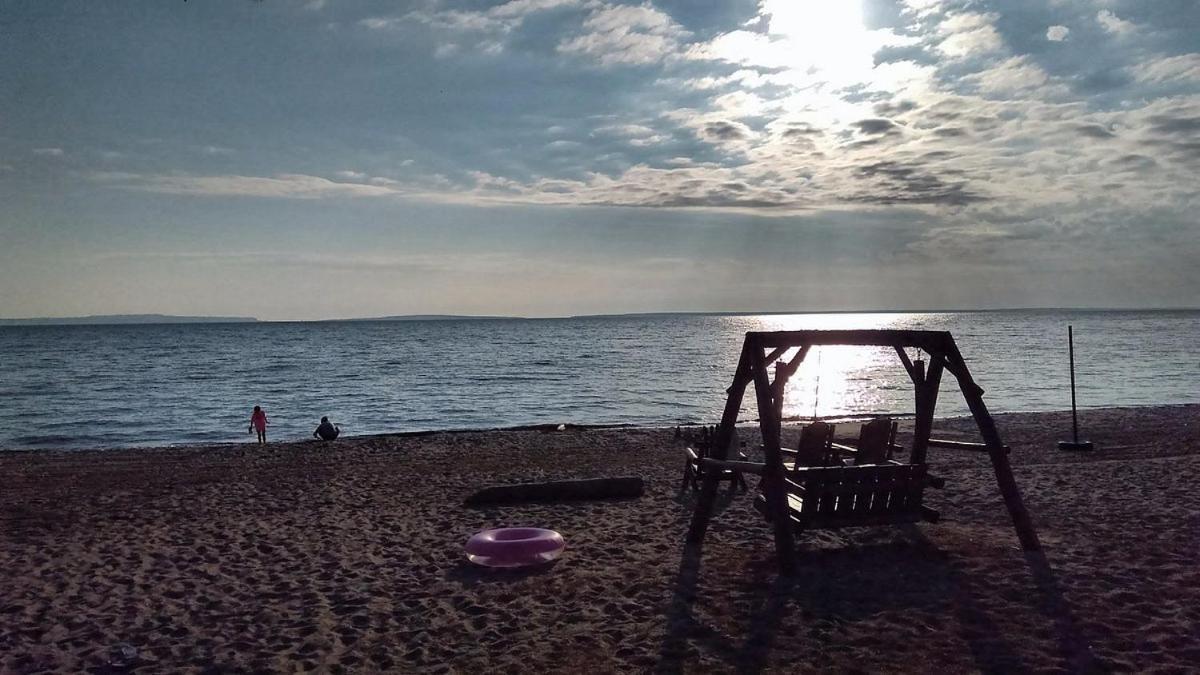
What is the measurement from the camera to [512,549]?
868 cm

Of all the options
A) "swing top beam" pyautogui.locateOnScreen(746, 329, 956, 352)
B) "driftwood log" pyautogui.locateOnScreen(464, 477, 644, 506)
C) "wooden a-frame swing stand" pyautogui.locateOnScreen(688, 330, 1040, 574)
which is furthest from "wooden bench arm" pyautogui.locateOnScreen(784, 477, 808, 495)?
"driftwood log" pyautogui.locateOnScreen(464, 477, 644, 506)

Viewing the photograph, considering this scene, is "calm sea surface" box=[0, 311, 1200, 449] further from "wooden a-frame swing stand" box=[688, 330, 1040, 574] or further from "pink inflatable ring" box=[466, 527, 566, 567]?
"pink inflatable ring" box=[466, 527, 566, 567]

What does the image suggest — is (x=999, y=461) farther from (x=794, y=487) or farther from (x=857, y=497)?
(x=794, y=487)

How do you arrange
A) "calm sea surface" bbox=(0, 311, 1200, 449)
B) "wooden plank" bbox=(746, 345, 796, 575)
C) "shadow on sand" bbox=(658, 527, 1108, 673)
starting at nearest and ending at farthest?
"shadow on sand" bbox=(658, 527, 1108, 673) → "wooden plank" bbox=(746, 345, 796, 575) → "calm sea surface" bbox=(0, 311, 1200, 449)

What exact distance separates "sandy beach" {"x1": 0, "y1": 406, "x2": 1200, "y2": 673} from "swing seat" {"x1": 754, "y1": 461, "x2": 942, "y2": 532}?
1.80 feet

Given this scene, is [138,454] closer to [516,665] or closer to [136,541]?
[136,541]

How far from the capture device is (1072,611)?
Result: 6.83m

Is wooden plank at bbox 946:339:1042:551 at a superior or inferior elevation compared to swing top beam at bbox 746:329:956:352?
inferior

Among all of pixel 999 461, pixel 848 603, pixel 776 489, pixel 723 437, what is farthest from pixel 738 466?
pixel 999 461

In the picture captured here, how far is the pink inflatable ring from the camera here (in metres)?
8.60

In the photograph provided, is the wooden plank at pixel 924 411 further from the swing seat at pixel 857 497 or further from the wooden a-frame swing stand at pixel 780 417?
the swing seat at pixel 857 497

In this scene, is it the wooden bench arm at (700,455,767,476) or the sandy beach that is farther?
the wooden bench arm at (700,455,767,476)

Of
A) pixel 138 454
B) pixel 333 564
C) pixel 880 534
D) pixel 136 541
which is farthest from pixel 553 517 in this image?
pixel 138 454

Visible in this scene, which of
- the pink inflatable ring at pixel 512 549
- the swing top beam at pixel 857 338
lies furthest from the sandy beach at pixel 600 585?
the swing top beam at pixel 857 338
